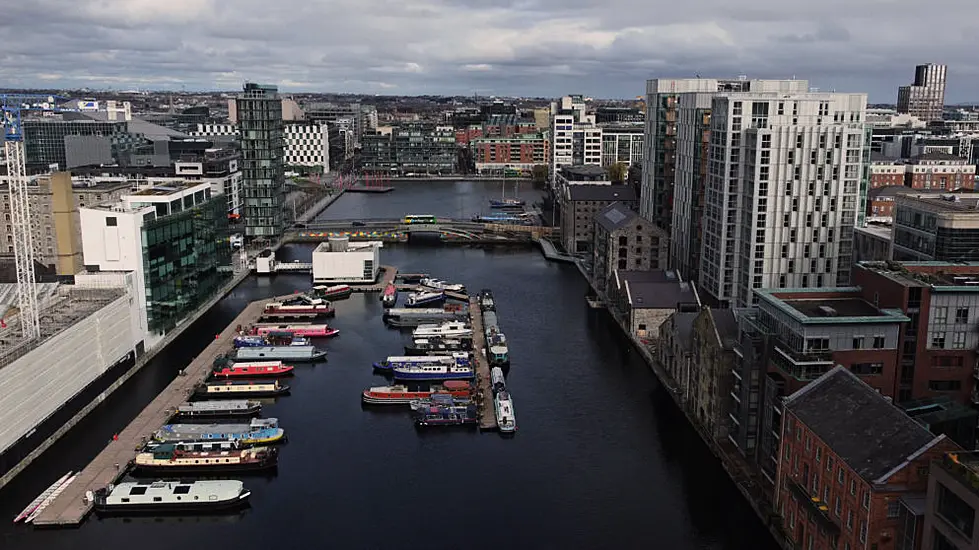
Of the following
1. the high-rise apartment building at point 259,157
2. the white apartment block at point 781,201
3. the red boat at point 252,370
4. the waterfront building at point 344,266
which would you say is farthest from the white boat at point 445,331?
the high-rise apartment building at point 259,157

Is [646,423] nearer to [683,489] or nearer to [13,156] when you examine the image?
[683,489]

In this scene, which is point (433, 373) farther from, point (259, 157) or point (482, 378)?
point (259, 157)

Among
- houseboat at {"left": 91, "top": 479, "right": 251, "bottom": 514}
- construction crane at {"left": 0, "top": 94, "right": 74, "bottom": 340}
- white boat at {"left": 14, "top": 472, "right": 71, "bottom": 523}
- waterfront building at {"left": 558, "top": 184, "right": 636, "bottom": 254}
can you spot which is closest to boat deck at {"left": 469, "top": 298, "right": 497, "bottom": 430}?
houseboat at {"left": 91, "top": 479, "right": 251, "bottom": 514}

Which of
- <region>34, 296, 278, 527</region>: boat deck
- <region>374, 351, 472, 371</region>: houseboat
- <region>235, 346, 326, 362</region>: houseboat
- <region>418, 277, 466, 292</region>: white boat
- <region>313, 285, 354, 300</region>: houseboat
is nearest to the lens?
<region>34, 296, 278, 527</region>: boat deck

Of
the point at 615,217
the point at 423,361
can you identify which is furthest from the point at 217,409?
the point at 615,217

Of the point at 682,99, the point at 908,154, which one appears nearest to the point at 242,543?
the point at 682,99

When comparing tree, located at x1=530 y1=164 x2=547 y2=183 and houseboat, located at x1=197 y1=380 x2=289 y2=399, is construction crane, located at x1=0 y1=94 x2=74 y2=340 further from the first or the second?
tree, located at x1=530 y1=164 x2=547 y2=183
